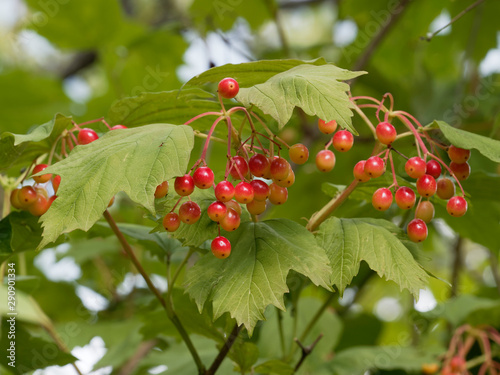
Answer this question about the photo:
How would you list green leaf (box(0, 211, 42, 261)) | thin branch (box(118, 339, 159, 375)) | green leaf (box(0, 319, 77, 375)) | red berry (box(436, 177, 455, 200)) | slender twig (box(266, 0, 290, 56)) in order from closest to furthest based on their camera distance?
red berry (box(436, 177, 455, 200)) → green leaf (box(0, 211, 42, 261)) → green leaf (box(0, 319, 77, 375)) → thin branch (box(118, 339, 159, 375)) → slender twig (box(266, 0, 290, 56))

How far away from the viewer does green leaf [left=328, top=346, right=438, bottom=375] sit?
172 cm

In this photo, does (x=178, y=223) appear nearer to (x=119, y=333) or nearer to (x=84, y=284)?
(x=119, y=333)

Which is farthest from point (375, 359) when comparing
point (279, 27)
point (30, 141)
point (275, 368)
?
point (279, 27)

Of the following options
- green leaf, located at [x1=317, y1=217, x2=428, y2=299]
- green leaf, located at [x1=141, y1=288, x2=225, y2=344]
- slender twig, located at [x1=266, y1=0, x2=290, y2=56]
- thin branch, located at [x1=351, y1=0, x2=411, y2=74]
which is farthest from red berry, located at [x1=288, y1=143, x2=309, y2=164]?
slender twig, located at [x1=266, y1=0, x2=290, y2=56]

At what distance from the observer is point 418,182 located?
3.33 ft

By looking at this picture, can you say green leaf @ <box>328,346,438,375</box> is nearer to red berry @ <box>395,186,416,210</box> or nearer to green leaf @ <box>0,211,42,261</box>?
red berry @ <box>395,186,416,210</box>

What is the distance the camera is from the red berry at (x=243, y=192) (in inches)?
37.0

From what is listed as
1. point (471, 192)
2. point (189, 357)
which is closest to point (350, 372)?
point (189, 357)

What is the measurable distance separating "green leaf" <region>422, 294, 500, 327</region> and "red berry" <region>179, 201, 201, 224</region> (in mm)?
1272

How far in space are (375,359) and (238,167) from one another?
1073 mm

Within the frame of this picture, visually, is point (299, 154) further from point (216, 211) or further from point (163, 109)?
point (163, 109)

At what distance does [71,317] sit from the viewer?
8.59ft

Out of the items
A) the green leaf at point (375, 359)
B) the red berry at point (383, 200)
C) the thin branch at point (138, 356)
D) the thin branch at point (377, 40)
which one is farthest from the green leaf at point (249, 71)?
the thin branch at point (377, 40)

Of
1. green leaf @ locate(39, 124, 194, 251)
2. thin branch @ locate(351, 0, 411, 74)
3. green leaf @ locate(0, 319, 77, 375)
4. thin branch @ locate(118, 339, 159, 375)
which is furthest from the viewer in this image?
thin branch @ locate(351, 0, 411, 74)
